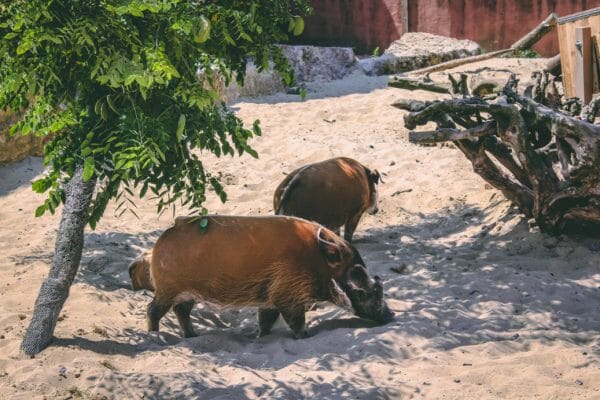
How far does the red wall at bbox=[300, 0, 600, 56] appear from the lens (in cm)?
1516

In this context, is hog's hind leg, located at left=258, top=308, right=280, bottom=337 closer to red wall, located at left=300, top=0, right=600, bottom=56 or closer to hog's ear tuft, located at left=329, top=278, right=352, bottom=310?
hog's ear tuft, located at left=329, top=278, right=352, bottom=310

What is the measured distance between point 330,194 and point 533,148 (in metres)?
1.78

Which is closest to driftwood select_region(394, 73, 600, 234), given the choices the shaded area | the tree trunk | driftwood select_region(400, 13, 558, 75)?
the tree trunk

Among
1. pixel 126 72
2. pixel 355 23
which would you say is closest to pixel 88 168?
pixel 126 72

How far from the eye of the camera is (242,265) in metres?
5.11

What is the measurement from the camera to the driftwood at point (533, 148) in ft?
19.3

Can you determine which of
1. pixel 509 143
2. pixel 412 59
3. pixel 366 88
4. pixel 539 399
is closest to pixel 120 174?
pixel 539 399

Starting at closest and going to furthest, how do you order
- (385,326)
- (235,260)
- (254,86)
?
(235,260)
(385,326)
(254,86)

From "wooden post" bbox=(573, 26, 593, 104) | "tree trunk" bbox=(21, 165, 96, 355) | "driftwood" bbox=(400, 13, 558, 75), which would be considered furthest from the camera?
"driftwood" bbox=(400, 13, 558, 75)

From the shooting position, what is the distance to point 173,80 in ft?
14.2

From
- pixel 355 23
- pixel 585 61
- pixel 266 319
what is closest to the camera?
pixel 266 319

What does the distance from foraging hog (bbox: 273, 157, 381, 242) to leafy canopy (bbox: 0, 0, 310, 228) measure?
6.83 feet

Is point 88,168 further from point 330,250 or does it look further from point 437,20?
point 437,20

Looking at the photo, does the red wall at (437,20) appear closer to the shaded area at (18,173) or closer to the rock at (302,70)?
the rock at (302,70)
